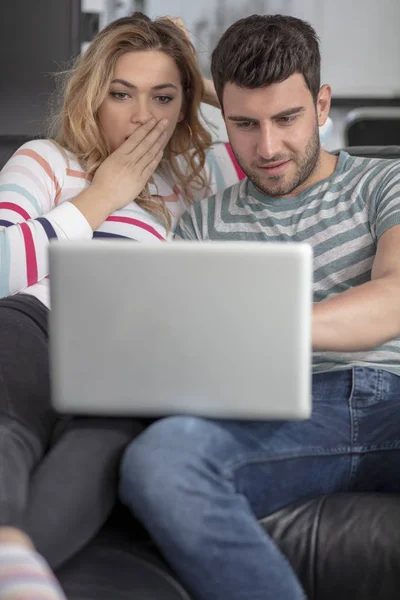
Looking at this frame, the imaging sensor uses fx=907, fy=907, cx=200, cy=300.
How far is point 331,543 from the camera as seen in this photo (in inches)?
51.1

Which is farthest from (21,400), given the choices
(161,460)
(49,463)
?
(161,460)

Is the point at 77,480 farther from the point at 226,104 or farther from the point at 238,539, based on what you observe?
the point at 226,104

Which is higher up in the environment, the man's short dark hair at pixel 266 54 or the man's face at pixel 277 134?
the man's short dark hair at pixel 266 54

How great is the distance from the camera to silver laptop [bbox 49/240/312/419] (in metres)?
1.08

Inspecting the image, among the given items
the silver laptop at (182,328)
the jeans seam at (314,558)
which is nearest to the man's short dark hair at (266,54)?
the silver laptop at (182,328)

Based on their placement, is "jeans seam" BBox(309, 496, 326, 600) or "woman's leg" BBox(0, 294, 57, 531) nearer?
"woman's leg" BBox(0, 294, 57, 531)

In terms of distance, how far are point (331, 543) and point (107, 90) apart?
42.7 inches

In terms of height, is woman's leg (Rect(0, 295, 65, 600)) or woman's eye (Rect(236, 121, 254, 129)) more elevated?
woman's eye (Rect(236, 121, 254, 129))

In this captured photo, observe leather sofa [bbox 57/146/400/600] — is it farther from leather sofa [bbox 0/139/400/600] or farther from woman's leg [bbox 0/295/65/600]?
woman's leg [bbox 0/295/65/600]

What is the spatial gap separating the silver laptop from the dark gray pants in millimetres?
94

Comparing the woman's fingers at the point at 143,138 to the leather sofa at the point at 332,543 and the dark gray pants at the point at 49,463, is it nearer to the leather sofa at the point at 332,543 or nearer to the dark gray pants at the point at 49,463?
the dark gray pants at the point at 49,463

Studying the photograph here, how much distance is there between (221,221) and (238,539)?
0.82m

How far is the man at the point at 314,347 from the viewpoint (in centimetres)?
112

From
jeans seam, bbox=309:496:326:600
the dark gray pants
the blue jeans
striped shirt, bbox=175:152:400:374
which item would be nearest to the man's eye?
striped shirt, bbox=175:152:400:374
